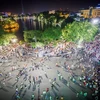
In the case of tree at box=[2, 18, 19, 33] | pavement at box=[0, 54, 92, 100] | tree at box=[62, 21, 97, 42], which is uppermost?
tree at box=[62, 21, 97, 42]

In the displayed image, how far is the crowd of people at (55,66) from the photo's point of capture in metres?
22.5

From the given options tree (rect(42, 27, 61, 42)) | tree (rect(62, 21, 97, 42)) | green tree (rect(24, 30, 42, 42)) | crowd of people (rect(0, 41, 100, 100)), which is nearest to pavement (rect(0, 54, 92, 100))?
crowd of people (rect(0, 41, 100, 100))

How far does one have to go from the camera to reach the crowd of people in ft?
74.0

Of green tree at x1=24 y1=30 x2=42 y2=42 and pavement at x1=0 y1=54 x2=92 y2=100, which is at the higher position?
green tree at x1=24 y1=30 x2=42 y2=42

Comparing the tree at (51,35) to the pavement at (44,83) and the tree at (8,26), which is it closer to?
the pavement at (44,83)

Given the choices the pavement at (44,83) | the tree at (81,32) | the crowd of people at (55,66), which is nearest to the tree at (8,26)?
the crowd of people at (55,66)

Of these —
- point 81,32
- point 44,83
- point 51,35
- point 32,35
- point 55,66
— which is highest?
point 81,32

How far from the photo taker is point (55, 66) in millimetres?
31656

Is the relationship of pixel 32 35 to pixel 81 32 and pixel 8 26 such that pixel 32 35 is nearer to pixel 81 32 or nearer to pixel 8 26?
pixel 81 32

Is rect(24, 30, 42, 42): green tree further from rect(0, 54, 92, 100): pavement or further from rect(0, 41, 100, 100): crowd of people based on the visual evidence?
rect(0, 54, 92, 100): pavement

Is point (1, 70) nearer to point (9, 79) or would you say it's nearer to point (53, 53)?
point (9, 79)

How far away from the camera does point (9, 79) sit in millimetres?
26969

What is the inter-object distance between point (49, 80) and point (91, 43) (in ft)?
59.8

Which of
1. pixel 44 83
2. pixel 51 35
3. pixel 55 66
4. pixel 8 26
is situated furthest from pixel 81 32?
pixel 8 26
